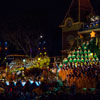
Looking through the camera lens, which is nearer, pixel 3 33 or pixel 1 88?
pixel 1 88

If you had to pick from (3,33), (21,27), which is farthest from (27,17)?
(3,33)

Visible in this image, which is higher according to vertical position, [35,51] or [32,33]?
[32,33]

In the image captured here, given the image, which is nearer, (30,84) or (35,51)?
(30,84)

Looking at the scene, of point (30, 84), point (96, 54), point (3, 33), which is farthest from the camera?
point (3, 33)

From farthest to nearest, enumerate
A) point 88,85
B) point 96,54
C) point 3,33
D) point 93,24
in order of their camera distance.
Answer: point 3,33
point 93,24
point 96,54
point 88,85

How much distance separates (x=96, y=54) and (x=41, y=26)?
721 inches

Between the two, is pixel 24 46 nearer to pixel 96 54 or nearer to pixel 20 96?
pixel 96 54

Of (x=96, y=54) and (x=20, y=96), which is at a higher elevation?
(x=96, y=54)

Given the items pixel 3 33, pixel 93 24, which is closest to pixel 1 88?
pixel 93 24

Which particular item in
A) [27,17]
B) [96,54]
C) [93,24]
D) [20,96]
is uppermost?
[27,17]

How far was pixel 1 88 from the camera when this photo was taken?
11.9 m

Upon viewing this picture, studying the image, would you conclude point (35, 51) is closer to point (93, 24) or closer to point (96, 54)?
point (93, 24)

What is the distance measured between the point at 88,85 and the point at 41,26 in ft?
77.0

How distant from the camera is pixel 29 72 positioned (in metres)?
16.7
